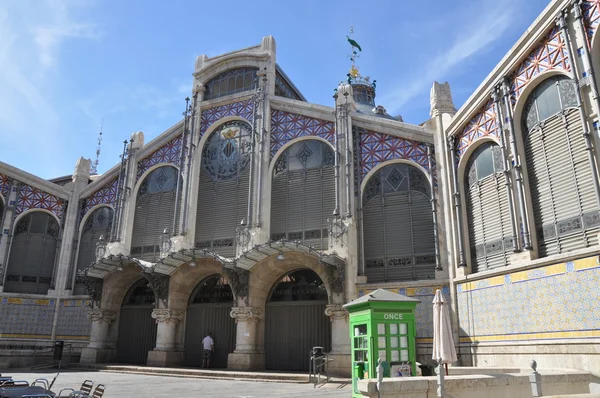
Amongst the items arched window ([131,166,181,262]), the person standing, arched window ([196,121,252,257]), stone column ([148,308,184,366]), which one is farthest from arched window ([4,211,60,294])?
the person standing

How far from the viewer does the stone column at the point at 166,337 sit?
21550 millimetres

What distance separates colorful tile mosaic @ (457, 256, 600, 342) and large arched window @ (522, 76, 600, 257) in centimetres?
88

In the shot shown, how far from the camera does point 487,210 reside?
17.2 m

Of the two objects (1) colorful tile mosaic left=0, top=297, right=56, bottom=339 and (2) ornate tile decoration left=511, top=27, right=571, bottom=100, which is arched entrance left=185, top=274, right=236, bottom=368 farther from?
(2) ornate tile decoration left=511, top=27, right=571, bottom=100

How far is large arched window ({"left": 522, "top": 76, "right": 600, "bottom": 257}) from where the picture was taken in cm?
1337

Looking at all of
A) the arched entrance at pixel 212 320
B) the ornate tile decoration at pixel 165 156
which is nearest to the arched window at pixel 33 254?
the ornate tile decoration at pixel 165 156

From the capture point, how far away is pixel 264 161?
23.0 m

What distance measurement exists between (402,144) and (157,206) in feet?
41.7

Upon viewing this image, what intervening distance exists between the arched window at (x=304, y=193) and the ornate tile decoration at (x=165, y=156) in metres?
6.09

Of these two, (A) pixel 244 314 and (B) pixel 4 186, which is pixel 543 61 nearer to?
(A) pixel 244 314

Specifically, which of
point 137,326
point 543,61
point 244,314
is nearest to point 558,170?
point 543,61

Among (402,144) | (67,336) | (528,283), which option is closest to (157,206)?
(67,336)

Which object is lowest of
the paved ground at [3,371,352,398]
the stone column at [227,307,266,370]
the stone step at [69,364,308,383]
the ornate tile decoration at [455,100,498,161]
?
the paved ground at [3,371,352,398]

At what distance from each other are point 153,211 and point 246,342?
9004 millimetres
